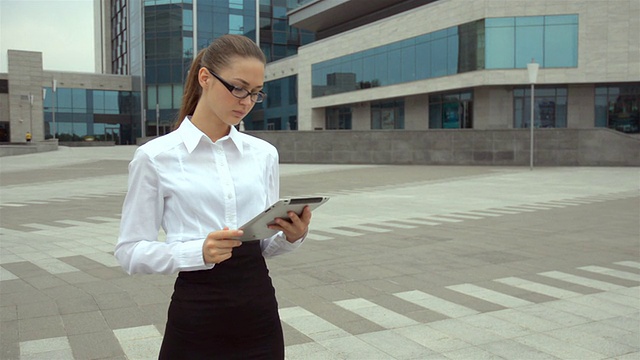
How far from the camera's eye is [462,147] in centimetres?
3027

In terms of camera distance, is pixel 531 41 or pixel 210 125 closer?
pixel 210 125

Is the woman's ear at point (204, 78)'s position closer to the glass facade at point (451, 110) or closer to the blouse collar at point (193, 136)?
the blouse collar at point (193, 136)

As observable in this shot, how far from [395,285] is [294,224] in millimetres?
4553

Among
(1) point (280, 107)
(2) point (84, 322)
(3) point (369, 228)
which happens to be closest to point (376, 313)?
(2) point (84, 322)

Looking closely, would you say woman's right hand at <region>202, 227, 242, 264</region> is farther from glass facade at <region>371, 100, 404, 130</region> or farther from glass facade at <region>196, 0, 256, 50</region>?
glass facade at <region>196, 0, 256, 50</region>

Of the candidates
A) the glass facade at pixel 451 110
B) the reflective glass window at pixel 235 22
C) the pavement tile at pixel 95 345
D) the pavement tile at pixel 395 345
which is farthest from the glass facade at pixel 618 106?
the reflective glass window at pixel 235 22

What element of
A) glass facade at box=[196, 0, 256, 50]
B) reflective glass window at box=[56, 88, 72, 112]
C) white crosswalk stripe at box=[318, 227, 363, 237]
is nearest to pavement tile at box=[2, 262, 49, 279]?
white crosswalk stripe at box=[318, 227, 363, 237]

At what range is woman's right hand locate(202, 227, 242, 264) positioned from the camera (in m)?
1.96

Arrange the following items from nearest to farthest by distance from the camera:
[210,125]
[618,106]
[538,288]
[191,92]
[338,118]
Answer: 1. [210,125]
2. [191,92]
3. [538,288]
4. [618,106]
5. [338,118]

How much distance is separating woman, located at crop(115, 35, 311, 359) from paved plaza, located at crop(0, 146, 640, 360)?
90.5 inches

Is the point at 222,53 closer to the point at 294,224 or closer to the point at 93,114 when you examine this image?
the point at 294,224

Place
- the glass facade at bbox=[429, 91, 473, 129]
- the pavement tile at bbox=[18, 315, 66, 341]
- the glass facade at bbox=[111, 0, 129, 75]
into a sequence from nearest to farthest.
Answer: the pavement tile at bbox=[18, 315, 66, 341]
the glass facade at bbox=[429, 91, 473, 129]
the glass facade at bbox=[111, 0, 129, 75]

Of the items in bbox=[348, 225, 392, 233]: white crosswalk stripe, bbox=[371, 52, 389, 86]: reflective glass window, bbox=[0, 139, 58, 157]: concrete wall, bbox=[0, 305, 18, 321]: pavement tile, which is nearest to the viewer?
bbox=[0, 305, 18, 321]: pavement tile

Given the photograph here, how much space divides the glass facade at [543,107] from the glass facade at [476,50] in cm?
201
